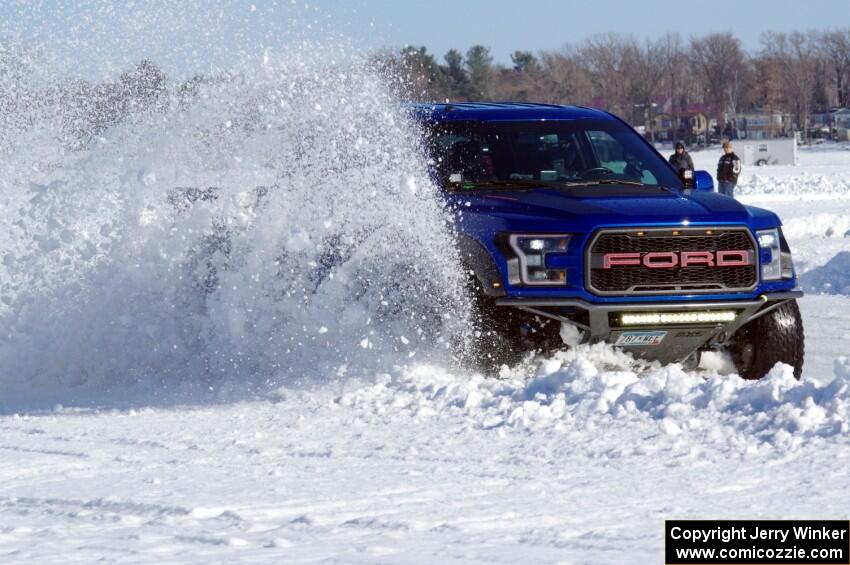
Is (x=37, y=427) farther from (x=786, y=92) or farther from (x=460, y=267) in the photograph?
(x=786, y=92)

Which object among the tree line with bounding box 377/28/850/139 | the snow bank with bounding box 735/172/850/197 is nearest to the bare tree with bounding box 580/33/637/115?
the tree line with bounding box 377/28/850/139

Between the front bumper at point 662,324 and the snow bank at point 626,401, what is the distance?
188mm

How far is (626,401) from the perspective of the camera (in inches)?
263

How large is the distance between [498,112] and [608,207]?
133cm

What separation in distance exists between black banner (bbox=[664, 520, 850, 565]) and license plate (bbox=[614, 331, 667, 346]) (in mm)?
2647

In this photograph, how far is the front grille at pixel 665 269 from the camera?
7.28 m

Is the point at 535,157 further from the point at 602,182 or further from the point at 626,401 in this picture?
the point at 626,401

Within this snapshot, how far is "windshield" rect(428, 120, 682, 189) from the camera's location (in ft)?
26.4

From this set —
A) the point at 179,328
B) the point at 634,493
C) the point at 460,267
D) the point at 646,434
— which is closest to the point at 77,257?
the point at 179,328

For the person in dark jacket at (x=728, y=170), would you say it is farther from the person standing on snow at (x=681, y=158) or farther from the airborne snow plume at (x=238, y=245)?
the airborne snow plume at (x=238, y=245)

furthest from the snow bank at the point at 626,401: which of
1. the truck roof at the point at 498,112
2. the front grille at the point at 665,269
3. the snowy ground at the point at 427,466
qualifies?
the truck roof at the point at 498,112

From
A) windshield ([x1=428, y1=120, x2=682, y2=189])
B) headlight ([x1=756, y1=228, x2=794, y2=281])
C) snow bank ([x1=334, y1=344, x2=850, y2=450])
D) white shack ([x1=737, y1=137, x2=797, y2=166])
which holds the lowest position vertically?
white shack ([x1=737, y1=137, x2=797, y2=166])

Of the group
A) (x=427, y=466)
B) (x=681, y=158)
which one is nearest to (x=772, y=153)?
(x=681, y=158)

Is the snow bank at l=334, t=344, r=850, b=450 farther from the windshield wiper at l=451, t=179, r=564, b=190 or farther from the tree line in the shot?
the tree line
